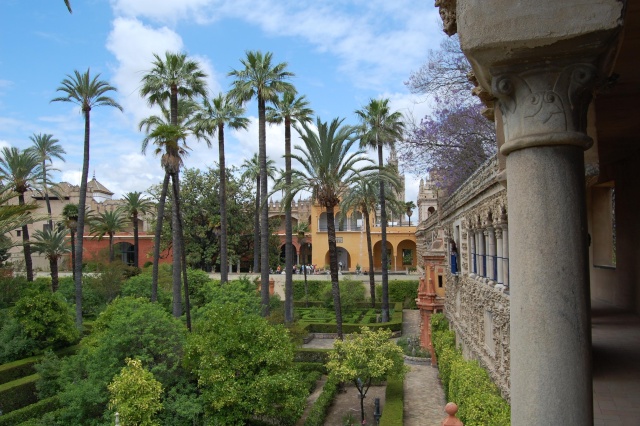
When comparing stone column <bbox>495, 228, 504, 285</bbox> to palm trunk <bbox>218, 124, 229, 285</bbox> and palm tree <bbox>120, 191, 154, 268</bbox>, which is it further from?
palm tree <bbox>120, 191, 154, 268</bbox>

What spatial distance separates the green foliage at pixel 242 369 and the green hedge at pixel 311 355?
24.3 feet

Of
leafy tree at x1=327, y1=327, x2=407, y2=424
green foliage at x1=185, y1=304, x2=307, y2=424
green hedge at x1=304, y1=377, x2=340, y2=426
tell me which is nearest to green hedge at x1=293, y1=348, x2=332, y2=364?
green hedge at x1=304, y1=377, x2=340, y2=426

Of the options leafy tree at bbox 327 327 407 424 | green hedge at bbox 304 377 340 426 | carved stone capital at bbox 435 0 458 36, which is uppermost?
carved stone capital at bbox 435 0 458 36

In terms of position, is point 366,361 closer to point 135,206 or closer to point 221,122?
point 221,122

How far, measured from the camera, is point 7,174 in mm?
31812

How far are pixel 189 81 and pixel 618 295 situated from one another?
21.1 meters

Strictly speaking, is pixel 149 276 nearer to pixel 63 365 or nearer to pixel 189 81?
pixel 189 81

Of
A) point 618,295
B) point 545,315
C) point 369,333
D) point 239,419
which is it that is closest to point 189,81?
point 369,333

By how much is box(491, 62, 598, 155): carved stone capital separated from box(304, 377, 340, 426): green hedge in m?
13.3

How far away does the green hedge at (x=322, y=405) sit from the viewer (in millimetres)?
14674

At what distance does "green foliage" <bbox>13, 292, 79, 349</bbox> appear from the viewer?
21.2m

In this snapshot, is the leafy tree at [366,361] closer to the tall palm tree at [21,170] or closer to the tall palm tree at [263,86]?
the tall palm tree at [263,86]

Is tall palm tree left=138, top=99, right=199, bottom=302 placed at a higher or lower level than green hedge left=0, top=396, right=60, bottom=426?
higher

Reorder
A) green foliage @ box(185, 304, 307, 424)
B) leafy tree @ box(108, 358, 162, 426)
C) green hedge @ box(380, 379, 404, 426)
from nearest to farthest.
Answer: leafy tree @ box(108, 358, 162, 426) < green foliage @ box(185, 304, 307, 424) < green hedge @ box(380, 379, 404, 426)
